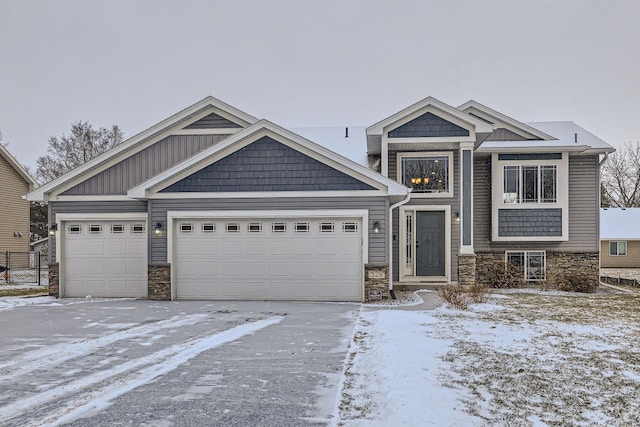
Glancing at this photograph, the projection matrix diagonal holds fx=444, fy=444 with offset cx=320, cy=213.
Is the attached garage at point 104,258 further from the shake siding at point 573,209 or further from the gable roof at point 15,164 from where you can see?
the gable roof at point 15,164

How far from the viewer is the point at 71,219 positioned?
39.7 feet

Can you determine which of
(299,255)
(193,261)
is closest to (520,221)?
(299,255)

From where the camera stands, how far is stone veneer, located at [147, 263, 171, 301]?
37.1ft

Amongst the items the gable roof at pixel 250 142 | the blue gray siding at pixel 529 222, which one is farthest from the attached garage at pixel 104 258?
the blue gray siding at pixel 529 222

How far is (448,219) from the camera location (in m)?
13.5

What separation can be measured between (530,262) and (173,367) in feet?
43.6

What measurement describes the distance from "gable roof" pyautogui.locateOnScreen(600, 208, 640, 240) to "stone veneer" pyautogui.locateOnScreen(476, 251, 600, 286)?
12084mm

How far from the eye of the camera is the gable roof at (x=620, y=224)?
2497 centimetres

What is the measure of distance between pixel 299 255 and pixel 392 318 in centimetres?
348

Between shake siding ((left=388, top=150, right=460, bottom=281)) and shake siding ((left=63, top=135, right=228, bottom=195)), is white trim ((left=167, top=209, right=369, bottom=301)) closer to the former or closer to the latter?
shake siding ((left=63, top=135, right=228, bottom=195))

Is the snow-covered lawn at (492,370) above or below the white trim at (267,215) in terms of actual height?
below

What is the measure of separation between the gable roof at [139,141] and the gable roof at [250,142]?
79.1 inches

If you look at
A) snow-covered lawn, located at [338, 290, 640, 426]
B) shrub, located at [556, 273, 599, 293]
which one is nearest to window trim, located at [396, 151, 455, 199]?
shrub, located at [556, 273, 599, 293]

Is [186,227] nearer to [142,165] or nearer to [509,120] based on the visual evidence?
[142,165]
